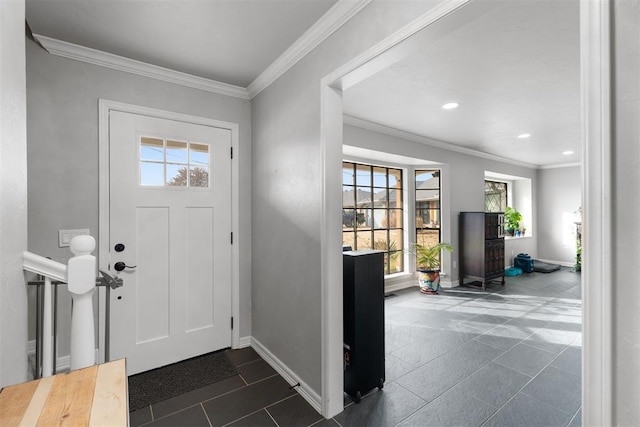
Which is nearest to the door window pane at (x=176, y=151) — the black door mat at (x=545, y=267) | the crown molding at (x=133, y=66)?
the crown molding at (x=133, y=66)

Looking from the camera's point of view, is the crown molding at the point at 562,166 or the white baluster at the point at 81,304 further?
the crown molding at the point at 562,166

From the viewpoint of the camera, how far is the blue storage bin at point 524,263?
670cm

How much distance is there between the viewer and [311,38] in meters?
2.03

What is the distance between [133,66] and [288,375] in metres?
2.76

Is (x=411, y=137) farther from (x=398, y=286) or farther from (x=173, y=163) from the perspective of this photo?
(x=173, y=163)

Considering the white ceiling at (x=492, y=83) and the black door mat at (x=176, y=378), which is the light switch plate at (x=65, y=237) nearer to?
the black door mat at (x=176, y=378)

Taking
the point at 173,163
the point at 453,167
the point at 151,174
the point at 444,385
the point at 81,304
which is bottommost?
the point at 444,385

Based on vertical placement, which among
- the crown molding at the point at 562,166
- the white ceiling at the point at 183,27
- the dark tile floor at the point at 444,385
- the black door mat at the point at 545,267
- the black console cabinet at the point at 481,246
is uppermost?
the white ceiling at the point at 183,27

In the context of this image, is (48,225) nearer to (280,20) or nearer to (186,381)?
(186,381)

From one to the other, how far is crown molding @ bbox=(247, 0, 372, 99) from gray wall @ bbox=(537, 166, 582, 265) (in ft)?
25.4

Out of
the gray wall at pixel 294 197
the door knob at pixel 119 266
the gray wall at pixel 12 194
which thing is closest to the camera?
the gray wall at pixel 12 194

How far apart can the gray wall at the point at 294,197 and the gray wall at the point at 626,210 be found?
929mm

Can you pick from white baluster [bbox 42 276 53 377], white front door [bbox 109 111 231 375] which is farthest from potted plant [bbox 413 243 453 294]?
white baluster [bbox 42 276 53 377]

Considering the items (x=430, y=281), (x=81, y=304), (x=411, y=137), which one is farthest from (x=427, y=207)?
(x=81, y=304)
